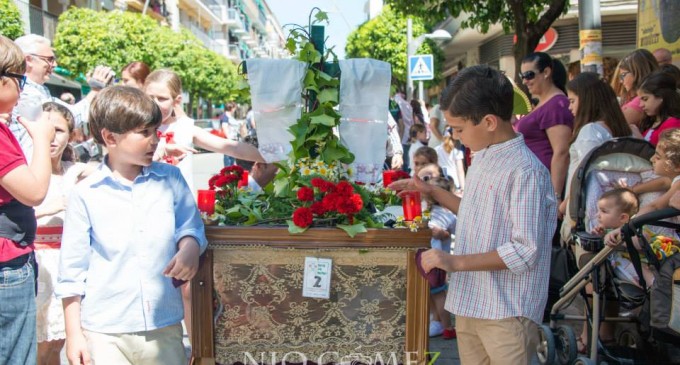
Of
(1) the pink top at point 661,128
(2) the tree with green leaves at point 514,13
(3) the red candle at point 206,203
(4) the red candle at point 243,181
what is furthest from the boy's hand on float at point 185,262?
(2) the tree with green leaves at point 514,13

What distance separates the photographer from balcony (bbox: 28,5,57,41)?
2652 centimetres

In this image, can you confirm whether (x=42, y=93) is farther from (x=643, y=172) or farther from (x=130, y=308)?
(x=643, y=172)

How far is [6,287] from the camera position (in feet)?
8.62

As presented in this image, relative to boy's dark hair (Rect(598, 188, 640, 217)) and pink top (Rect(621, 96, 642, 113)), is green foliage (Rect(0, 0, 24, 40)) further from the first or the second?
boy's dark hair (Rect(598, 188, 640, 217))

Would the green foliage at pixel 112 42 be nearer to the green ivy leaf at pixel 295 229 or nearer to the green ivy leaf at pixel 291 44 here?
the green ivy leaf at pixel 291 44

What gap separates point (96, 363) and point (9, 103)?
1073mm

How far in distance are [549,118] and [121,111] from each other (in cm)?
330

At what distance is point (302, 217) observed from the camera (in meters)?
2.67

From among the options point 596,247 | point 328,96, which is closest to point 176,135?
point 328,96

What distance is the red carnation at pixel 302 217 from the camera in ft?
8.77

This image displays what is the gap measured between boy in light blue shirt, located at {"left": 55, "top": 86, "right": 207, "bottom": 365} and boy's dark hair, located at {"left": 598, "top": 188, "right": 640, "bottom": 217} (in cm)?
265

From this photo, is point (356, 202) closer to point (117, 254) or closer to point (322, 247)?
point (322, 247)

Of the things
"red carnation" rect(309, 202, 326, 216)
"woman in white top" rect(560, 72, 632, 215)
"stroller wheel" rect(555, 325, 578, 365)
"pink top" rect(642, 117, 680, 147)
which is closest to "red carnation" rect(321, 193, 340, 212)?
"red carnation" rect(309, 202, 326, 216)

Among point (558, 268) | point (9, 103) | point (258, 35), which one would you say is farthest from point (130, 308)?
point (258, 35)
